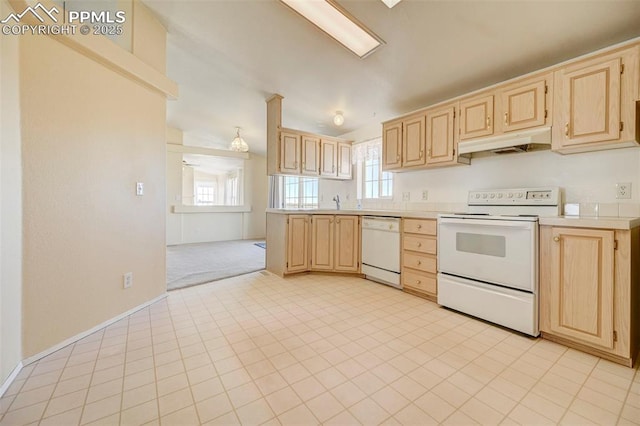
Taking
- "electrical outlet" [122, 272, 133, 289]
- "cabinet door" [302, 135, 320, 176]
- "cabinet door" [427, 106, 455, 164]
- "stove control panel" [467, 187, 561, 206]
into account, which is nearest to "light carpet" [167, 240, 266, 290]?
"electrical outlet" [122, 272, 133, 289]

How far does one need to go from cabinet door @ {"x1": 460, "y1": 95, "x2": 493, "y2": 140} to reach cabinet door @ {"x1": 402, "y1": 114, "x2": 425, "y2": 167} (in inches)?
18.0

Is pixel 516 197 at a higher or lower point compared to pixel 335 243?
higher

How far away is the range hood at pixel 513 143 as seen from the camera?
2.09 meters

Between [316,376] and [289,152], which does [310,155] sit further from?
[316,376]

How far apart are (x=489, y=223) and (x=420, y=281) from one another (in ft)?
3.09

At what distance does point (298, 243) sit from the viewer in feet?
11.8

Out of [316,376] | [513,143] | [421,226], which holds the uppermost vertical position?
[513,143]

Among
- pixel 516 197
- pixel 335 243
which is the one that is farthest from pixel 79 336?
pixel 516 197

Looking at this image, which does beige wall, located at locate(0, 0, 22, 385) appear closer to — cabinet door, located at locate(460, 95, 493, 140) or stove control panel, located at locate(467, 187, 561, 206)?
cabinet door, located at locate(460, 95, 493, 140)

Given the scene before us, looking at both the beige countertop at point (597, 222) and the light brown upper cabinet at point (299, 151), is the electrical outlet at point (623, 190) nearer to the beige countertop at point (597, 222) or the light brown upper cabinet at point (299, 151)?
the beige countertop at point (597, 222)

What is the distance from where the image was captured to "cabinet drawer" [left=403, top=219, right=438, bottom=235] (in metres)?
2.63

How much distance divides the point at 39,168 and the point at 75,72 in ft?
2.48

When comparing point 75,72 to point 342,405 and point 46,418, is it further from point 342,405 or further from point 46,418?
point 342,405

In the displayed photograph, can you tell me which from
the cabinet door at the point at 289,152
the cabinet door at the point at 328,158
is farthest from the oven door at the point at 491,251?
the cabinet door at the point at 289,152
